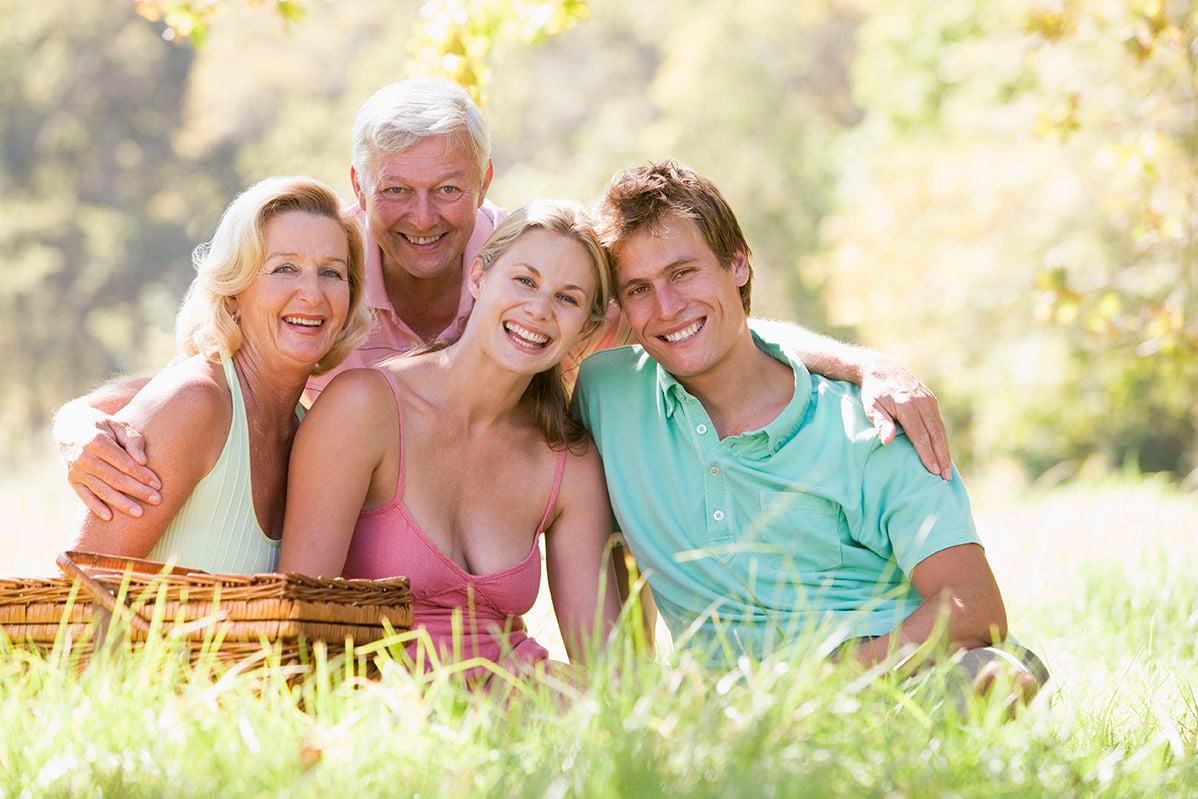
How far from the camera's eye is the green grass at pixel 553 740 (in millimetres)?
2111

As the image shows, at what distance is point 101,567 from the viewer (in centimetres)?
273

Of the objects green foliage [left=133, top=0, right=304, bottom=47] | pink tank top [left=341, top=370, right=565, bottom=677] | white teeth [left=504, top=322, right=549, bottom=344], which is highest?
green foliage [left=133, top=0, right=304, bottom=47]

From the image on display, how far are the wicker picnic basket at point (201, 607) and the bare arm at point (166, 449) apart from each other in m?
0.27

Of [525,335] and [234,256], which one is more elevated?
[234,256]

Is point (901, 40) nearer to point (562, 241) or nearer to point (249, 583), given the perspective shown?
point (562, 241)

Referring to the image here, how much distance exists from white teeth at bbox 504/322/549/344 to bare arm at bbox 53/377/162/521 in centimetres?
95

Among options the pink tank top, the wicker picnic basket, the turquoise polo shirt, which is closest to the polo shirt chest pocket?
the turquoise polo shirt

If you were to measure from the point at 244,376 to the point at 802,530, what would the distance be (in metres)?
1.49

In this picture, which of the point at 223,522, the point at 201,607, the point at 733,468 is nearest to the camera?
the point at 201,607

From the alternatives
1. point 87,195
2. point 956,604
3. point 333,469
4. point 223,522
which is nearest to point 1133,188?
point 956,604

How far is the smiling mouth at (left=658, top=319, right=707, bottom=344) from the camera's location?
3.55 meters

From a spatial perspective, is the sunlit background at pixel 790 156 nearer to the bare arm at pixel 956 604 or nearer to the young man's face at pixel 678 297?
the young man's face at pixel 678 297

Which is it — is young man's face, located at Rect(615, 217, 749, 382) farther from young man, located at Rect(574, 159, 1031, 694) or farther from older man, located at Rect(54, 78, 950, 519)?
older man, located at Rect(54, 78, 950, 519)

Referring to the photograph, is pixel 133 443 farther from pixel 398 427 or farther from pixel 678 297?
pixel 678 297
